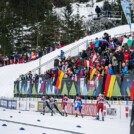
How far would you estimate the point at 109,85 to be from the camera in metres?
24.7

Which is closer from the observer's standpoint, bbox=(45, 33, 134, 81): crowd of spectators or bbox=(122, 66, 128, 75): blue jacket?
bbox=(122, 66, 128, 75): blue jacket

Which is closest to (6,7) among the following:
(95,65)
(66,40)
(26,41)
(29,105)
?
(26,41)

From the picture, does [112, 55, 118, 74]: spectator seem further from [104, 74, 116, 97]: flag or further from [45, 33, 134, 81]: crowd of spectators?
[104, 74, 116, 97]: flag

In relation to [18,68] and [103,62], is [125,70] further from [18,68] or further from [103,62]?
[18,68]

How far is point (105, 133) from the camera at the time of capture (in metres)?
16.6

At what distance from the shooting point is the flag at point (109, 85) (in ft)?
80.1

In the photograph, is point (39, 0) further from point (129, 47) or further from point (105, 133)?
point (105, 133)

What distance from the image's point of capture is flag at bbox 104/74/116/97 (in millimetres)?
24422

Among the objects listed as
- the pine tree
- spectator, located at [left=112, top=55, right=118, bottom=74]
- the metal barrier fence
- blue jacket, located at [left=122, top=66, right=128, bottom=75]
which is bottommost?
the metal barrier fence

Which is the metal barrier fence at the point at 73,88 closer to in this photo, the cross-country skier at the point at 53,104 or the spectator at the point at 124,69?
the spectator at the point at 124,69

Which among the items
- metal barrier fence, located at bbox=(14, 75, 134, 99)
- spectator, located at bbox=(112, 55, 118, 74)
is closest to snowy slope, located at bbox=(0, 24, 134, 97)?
metal barrier fence, located at bbox=(14, 75, 134, 99)

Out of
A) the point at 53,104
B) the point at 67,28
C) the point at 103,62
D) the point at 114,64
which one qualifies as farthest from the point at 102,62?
the point at 67,28

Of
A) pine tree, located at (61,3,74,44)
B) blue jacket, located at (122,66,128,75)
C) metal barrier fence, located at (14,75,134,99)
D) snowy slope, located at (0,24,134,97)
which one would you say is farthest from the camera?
pine tree, located at (61,3,74,44)

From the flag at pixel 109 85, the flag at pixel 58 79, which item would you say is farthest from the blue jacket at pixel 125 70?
the flag at pixel 58 79
